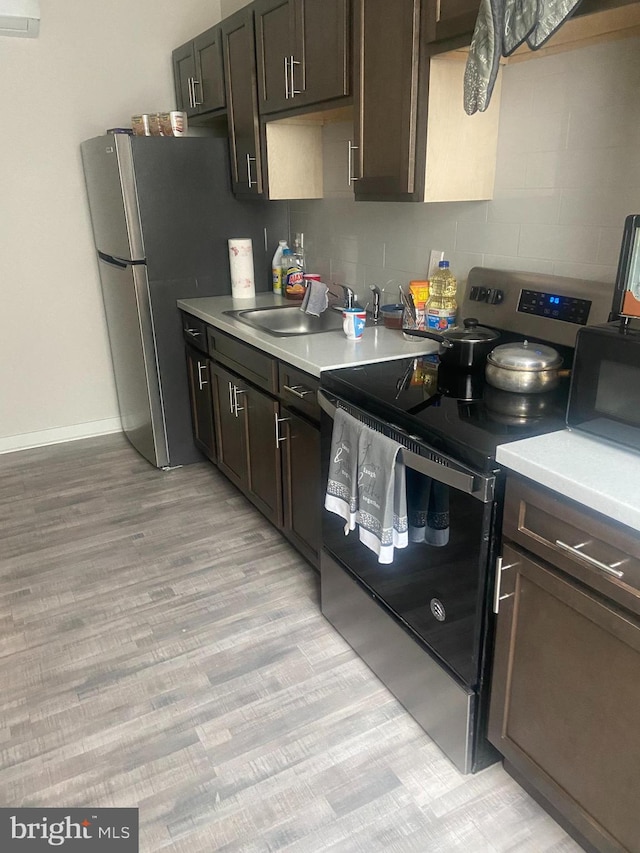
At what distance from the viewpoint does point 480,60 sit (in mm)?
1498

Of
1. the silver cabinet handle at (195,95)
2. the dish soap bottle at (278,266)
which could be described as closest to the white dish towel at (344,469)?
the dish soap bottle at (278,266)

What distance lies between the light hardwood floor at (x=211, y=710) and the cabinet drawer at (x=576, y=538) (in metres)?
0.73

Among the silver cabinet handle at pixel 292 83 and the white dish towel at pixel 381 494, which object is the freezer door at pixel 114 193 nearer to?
the silver cabinet handle at pixel 292 83

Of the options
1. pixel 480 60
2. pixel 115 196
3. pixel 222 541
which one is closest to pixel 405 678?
pixel 222 541

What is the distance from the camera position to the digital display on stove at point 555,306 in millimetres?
1793

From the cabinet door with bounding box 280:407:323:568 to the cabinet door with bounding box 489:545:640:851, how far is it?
35.5 inches

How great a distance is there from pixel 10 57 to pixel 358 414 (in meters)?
2.88

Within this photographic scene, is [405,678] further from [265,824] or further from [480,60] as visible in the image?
[480,60]

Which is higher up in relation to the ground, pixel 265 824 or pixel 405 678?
pixel 405 678

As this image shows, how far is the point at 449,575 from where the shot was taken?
1.52 meters

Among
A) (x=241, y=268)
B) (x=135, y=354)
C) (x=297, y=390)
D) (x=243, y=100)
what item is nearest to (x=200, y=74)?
(x=243, y=100)

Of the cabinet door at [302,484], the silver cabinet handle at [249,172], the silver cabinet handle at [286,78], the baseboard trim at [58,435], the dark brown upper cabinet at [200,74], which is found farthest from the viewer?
the baseboard trim at [58,435]

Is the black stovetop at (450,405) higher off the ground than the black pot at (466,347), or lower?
lower

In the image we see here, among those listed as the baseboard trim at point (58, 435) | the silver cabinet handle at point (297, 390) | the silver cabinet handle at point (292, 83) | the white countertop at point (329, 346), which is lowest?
the baseboard trim at point (58, 435)
